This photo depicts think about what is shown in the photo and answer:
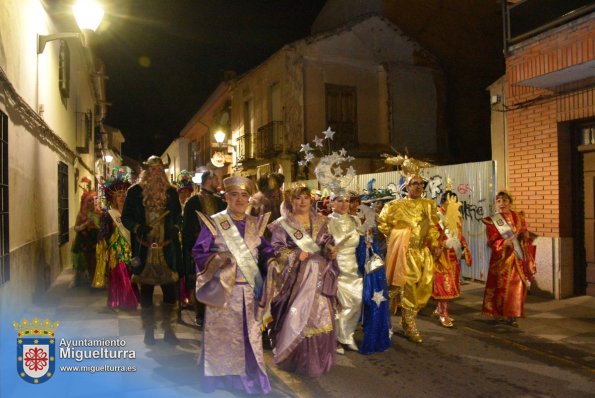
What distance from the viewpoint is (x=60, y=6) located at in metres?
10.1

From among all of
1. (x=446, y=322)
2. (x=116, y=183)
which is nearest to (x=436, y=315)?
(x=446, y=322)

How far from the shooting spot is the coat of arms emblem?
368 centimetres

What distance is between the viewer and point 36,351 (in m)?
3.71

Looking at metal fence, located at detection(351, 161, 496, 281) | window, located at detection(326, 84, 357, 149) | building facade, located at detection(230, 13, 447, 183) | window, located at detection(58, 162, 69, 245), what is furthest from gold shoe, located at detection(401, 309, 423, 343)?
window, located at detection(326, 84, 357, 149)

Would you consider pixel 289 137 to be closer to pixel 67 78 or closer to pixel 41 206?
pixel 67 78

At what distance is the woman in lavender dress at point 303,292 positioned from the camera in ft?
15.3

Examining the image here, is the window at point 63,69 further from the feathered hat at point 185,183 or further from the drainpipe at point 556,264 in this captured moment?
the drainpipe at point 556,264

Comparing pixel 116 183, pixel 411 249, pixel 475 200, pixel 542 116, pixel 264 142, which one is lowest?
pixel 411 249

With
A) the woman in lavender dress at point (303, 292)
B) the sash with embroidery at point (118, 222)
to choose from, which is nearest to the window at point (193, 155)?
the sash with embroidery at point (118, 222)

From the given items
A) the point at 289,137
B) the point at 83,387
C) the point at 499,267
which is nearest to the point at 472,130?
the point at 289,137

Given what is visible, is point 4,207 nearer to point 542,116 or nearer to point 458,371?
point 458,371

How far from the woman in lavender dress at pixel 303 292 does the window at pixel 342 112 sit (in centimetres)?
1476

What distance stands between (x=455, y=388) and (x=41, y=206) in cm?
718

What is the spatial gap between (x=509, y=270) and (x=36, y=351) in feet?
18.5
